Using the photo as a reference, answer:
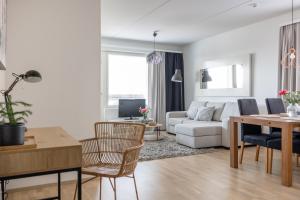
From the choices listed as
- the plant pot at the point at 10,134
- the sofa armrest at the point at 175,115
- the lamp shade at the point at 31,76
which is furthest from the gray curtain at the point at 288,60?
the plant pot at the point at 10,134

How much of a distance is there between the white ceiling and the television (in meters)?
1.68

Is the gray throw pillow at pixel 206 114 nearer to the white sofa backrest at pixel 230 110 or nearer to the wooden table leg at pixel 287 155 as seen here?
the white sofa backrest at pixel 230 110

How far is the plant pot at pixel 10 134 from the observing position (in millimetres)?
1340

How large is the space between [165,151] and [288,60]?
105 inches

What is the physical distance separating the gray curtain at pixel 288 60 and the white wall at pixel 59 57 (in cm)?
326

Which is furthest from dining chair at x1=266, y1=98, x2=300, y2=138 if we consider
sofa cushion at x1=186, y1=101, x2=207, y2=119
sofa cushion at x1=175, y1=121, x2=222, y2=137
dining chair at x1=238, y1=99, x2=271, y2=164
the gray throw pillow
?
sofa cushion at x1=186, y1=101, x2=207, y2=119

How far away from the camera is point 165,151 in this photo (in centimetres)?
456

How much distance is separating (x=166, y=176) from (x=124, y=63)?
443 cm

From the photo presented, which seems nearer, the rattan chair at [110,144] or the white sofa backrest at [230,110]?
the rattan chair at [110,144]

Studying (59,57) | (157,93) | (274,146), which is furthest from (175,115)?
(59,57)

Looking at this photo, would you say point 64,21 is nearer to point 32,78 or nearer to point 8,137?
point 32,78

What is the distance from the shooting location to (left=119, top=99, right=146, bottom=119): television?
6492 millimetres

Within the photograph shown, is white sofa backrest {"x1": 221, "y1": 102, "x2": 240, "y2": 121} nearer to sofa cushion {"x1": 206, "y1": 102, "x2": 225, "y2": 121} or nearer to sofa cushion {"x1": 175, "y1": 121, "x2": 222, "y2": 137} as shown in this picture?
sofa cushion {"x1": 206, "y1": 102, "x2": 225, "y2": 121}

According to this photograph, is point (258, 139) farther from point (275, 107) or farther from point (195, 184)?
point (195, 184)
